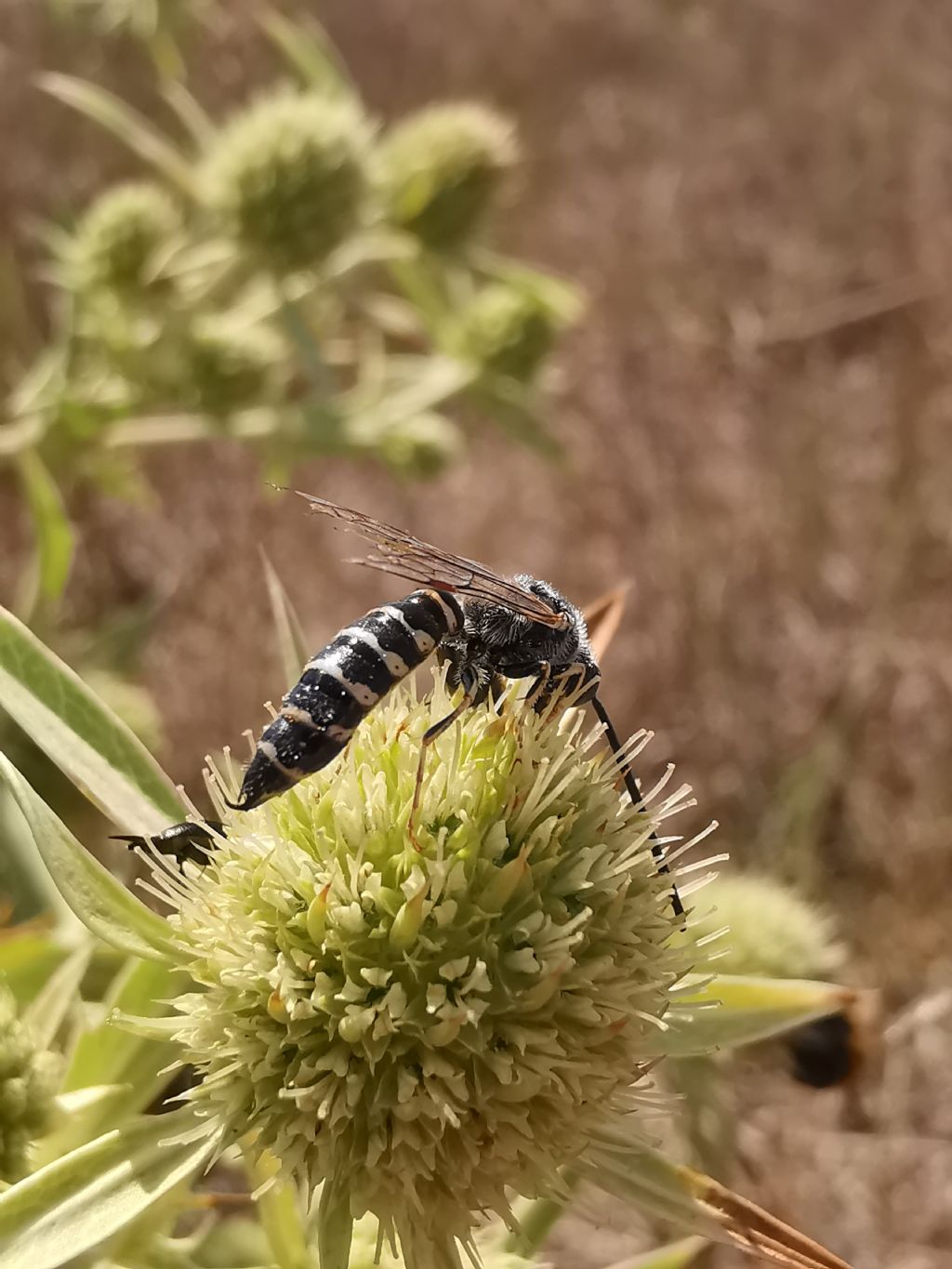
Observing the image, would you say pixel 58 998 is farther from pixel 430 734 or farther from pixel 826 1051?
pixel 826 1051

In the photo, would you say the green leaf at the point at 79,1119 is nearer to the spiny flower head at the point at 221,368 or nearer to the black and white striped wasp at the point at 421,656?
the black and white striped wasp at the point at 421,656

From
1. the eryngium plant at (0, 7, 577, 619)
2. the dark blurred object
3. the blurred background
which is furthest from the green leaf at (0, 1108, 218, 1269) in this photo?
the eryngium plant at (0, 7, 577, 619)

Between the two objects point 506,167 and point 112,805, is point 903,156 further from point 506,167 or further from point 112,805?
point 112,805

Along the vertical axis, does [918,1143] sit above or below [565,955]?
below

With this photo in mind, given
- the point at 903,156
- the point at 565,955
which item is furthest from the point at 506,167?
the point at 903,156

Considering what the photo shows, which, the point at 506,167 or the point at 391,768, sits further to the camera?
the point at 506,167

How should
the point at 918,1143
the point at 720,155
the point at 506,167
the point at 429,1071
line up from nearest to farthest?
the point at 429,1071 < the point at 918,1143 < the point at 506,167 < the point at 720,155

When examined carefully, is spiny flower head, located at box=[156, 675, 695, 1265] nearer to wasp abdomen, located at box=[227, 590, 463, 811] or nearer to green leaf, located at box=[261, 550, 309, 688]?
wasp abdomen, located at box=[227, 590, 463, 811]
